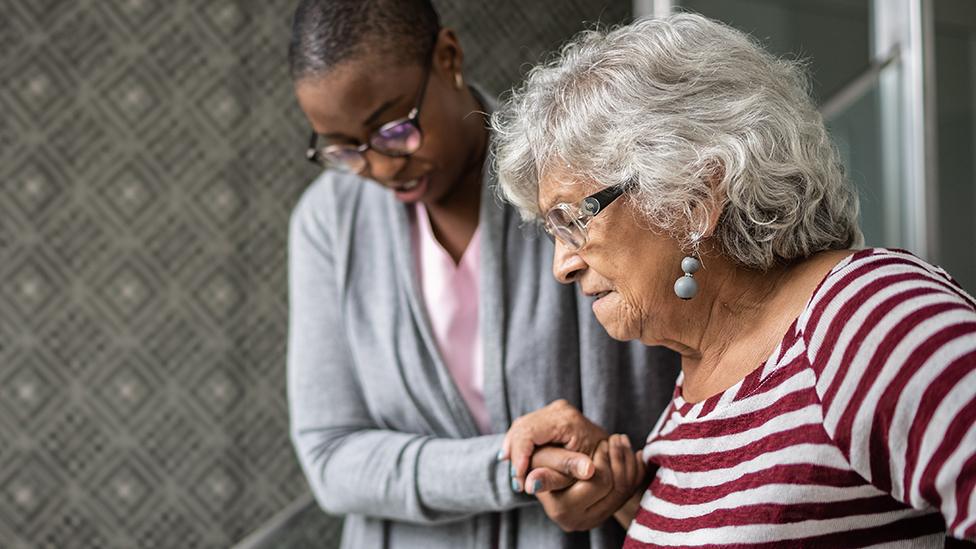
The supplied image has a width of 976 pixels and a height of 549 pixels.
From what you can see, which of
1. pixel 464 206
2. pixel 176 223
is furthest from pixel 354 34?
pixel 176 223

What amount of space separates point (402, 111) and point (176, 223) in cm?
176

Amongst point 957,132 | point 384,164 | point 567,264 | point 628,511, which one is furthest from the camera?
point 957,132

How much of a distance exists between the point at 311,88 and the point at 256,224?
5.77ft

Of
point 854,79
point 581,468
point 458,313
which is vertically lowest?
point 854,79

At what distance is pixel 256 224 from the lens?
10.6 ft

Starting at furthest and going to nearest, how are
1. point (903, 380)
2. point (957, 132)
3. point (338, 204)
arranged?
point (957, 132), point (338, 204), point (903, 380)

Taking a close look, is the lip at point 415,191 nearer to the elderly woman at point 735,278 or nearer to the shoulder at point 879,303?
the elderly woman at point 735,278

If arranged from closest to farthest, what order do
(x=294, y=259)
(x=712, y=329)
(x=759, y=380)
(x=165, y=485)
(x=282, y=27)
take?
(x=759, y=380), (x=712, y=329), (x=294, y=259), (x=165, y=485), (x=282, y=27)

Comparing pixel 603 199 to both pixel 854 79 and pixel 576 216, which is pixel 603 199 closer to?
pixel 576 216

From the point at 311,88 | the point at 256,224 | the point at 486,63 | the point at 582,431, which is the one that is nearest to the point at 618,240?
the point at 582,431

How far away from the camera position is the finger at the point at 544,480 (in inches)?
53.7

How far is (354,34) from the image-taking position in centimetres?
152

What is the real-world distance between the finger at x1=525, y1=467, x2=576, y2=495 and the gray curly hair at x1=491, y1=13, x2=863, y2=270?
393mm

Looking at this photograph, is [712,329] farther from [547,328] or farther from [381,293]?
[381,293]
